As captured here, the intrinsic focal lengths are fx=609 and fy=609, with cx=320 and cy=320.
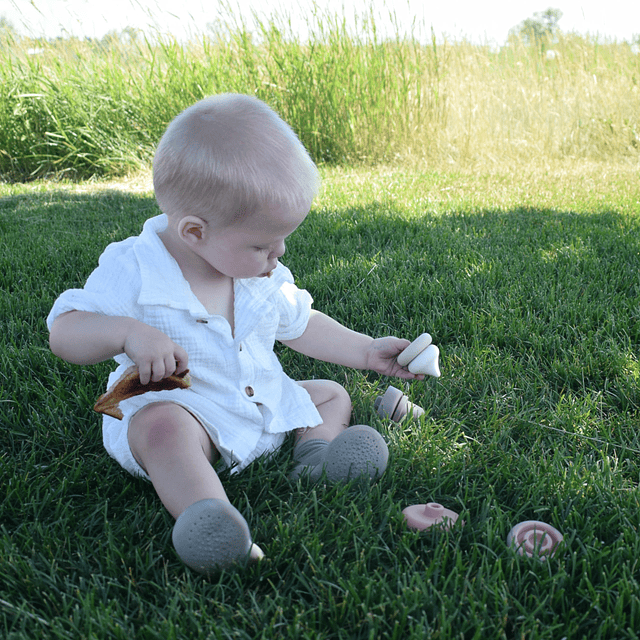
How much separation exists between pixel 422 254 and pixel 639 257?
1.10 meters

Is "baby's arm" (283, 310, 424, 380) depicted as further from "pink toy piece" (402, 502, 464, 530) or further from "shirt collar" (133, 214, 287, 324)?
"pink toy piece" (402, 502, 464, 530)

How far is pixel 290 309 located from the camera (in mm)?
1800

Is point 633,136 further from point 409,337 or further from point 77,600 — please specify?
point 77,600

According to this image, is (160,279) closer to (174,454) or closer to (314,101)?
(174,454)

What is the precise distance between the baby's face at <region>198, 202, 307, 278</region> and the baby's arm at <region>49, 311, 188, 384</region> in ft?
0.81

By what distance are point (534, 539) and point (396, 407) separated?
0.68 metres

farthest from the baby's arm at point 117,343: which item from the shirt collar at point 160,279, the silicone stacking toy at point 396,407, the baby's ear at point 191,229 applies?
the silicone stacking toy at point 396,407

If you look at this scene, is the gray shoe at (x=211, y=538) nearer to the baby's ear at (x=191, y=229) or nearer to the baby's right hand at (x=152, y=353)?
the baby's right hand at (x=152, y=353)

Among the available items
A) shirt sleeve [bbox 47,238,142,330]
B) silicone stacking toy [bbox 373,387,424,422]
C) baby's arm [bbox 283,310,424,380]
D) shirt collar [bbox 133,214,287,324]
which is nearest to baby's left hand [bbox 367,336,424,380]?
baby's arm [bbox 283,310,424,380]

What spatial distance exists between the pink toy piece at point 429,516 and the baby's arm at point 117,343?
2.00 feet

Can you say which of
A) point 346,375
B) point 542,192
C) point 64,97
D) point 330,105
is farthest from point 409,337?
point 64,97

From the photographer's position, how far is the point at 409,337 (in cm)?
240

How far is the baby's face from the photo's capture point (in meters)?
1.40

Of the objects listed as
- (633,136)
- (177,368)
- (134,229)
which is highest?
(177,368)
